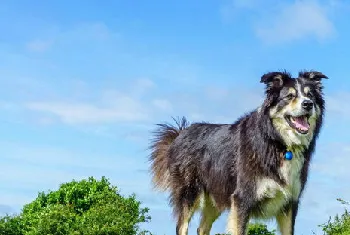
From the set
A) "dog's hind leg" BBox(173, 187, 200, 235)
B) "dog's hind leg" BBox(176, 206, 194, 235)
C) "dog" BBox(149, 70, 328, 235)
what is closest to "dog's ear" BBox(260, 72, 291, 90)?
"dog" BBox(149, 70, 328, 235)

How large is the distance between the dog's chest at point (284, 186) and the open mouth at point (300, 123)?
455 millimetres

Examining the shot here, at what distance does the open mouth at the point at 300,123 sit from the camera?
1000 cm

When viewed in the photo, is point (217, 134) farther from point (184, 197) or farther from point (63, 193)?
point (63, 193)

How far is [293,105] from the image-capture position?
32.6 feet

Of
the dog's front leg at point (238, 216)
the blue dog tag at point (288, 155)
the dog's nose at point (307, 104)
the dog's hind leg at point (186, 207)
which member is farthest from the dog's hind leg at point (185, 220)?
the dog's nose at point (307, 104)

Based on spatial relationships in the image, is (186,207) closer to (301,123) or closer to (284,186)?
(284,186)

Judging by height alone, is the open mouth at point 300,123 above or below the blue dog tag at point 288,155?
above

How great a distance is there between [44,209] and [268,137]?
24.0 feet

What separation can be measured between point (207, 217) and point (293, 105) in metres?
3.28

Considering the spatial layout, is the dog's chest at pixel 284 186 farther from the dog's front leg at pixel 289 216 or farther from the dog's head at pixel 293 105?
the dog's head at pixel 293 105

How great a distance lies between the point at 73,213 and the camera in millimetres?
15383

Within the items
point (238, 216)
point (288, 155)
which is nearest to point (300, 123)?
point (288, 155)

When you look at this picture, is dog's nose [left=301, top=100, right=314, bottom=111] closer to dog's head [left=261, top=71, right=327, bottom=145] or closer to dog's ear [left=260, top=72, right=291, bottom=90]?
dog's head [left=261, top=71, right=327, bottom=145]

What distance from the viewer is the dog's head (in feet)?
32.6
